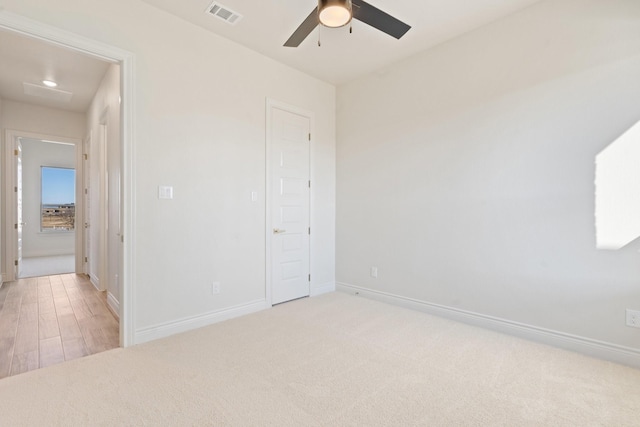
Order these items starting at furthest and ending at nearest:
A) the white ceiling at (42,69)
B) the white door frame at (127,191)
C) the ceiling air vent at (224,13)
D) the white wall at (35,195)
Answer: the white wall at (35,195) → the white ceiling at (42,69) → the ceiling air vent at (224,13) → the white door frame at (127,191)

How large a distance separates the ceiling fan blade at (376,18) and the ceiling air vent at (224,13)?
4.09 feet

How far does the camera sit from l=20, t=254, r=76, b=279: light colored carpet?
542 cm

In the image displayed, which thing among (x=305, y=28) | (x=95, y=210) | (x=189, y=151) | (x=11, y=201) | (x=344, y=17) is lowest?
(x=95, y=210)

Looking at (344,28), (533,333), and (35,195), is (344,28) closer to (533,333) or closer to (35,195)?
(533,333)

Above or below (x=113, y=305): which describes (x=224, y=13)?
above

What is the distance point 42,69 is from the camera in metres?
3.69

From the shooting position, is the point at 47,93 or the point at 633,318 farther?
the point at 47,93

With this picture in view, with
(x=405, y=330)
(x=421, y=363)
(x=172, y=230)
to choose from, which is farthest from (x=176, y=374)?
(x=405, y=330)

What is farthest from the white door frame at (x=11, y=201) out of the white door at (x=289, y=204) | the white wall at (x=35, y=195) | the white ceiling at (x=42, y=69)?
the white door at (x=289, y=204)

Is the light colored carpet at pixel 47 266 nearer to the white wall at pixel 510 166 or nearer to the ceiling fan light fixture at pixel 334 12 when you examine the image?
the white wall at pixel 510 166

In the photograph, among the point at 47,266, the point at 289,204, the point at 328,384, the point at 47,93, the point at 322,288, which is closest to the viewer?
the point at 328,384

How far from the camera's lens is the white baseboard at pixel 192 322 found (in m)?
2.62

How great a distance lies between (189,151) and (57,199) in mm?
7119

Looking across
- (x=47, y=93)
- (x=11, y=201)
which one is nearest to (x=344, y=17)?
(x=47, y=93)
